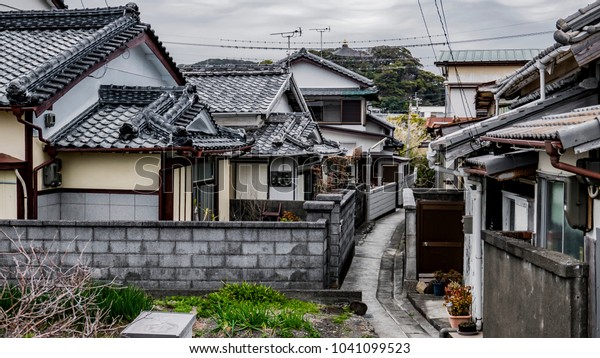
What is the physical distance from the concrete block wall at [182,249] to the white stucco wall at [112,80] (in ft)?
7.23

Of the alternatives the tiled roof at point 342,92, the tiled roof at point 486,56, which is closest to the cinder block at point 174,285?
the tiled roof at point 486,56

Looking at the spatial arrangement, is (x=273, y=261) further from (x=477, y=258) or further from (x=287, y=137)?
(x=287, y=137)

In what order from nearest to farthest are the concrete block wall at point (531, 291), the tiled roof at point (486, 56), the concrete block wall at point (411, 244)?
the concrete block wall at point (531, 291) → the concrete block wall at point (411, 244) → the tiled roof at point (486, 56)

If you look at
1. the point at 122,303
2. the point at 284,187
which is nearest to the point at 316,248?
the point at 122,303

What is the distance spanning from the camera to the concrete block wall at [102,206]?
12609 millimetres

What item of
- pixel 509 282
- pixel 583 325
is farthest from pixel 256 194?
pixel 583 325

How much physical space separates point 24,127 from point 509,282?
8835 mm

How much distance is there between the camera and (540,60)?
947 cm

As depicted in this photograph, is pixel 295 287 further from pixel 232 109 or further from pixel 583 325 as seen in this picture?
pixel 232 109

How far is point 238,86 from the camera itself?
22828mm

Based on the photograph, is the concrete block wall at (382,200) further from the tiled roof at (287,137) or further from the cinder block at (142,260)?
the cinder block at (142,260)

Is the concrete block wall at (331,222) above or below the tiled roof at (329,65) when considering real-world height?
below

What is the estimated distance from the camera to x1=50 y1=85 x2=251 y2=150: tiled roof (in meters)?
12.2

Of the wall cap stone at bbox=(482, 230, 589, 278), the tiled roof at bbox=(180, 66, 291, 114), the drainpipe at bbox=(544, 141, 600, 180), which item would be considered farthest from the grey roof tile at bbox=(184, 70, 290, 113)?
the drainpipe at bbox=(544, 141, 600, 180)
